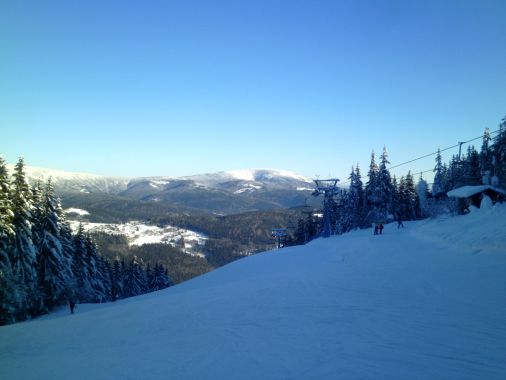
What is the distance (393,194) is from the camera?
56.2 m

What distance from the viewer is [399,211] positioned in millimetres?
58719

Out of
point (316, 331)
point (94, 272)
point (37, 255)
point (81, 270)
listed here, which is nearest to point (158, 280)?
point (94, 272)

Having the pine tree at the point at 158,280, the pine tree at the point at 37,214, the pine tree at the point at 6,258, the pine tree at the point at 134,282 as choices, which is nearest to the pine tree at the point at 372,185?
the pine tree at the point at 158,280

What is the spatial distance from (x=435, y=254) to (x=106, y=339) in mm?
17053

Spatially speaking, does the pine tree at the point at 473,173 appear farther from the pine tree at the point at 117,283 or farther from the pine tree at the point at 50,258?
the pine tree at the point at 117,283

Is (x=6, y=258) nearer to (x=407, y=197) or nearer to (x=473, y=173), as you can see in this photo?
(x=407, y=197)

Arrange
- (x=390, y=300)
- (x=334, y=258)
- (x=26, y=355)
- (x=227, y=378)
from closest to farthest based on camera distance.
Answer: (x=227, y=378) < (x=390, y=300) < (x=26, y=355) < (x=334, y=258)

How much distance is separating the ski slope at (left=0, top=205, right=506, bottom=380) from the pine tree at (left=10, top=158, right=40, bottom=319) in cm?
1248

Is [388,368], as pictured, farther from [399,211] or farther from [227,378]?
[399,211]

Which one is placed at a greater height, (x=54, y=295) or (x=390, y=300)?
(x=390, y=300)

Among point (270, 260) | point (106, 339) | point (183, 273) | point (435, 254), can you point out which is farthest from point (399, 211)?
point (183, 273)

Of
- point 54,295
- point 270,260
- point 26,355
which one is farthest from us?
point 54,295

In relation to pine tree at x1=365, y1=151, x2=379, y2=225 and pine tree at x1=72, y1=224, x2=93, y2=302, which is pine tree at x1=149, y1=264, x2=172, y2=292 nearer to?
pine tree at x1=72, y1=224, x2=93, y2=302

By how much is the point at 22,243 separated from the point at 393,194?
171ft
